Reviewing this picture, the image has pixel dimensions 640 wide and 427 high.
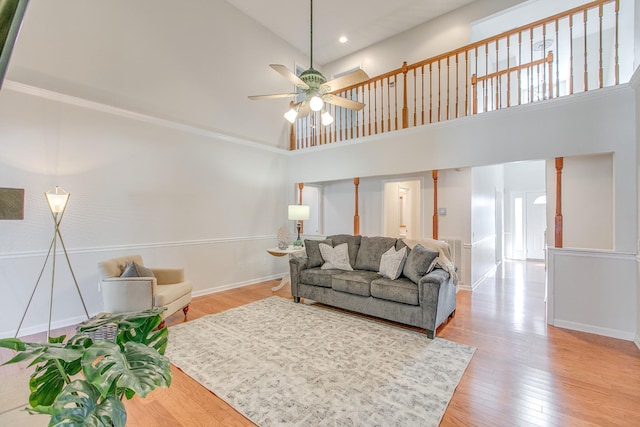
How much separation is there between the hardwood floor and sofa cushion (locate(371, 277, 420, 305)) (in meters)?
0.55

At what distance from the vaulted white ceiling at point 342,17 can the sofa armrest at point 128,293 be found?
5.27 m

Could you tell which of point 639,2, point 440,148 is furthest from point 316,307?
point 639,2

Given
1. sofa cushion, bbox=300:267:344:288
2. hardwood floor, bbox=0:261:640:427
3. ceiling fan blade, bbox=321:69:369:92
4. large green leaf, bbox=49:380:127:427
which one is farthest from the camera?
sofa cushion, bbox=300:267:344:288

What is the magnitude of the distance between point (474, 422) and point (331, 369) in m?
1.11

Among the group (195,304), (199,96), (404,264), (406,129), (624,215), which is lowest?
(195,304)

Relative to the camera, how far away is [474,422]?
1.89m

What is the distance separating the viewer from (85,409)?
78cm

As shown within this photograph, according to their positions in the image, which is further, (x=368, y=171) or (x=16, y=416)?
(x=368, y=171)

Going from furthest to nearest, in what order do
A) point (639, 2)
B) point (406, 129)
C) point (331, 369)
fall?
1. point (406, 129)
2. point (639, 2)
3. point (331, 369)

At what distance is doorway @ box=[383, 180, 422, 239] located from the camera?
6.34 meters

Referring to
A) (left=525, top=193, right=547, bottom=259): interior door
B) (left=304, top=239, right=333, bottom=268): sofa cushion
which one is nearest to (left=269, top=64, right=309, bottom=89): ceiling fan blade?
(left=304, top=239, right=333, bottom=268): sofa cushion

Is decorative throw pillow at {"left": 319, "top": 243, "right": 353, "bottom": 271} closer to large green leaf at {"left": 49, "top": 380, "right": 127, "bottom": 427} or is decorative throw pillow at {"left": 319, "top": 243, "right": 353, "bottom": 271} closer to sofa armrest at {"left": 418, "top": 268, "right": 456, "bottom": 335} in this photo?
sofa armrest at {"left": 418, "top": 268, "right": 456, "bottom": 335}

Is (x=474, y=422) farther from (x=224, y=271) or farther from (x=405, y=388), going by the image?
(x=224, y=271)

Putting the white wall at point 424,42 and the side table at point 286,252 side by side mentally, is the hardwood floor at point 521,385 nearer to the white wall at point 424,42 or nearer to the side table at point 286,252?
the side table at point 286,252
